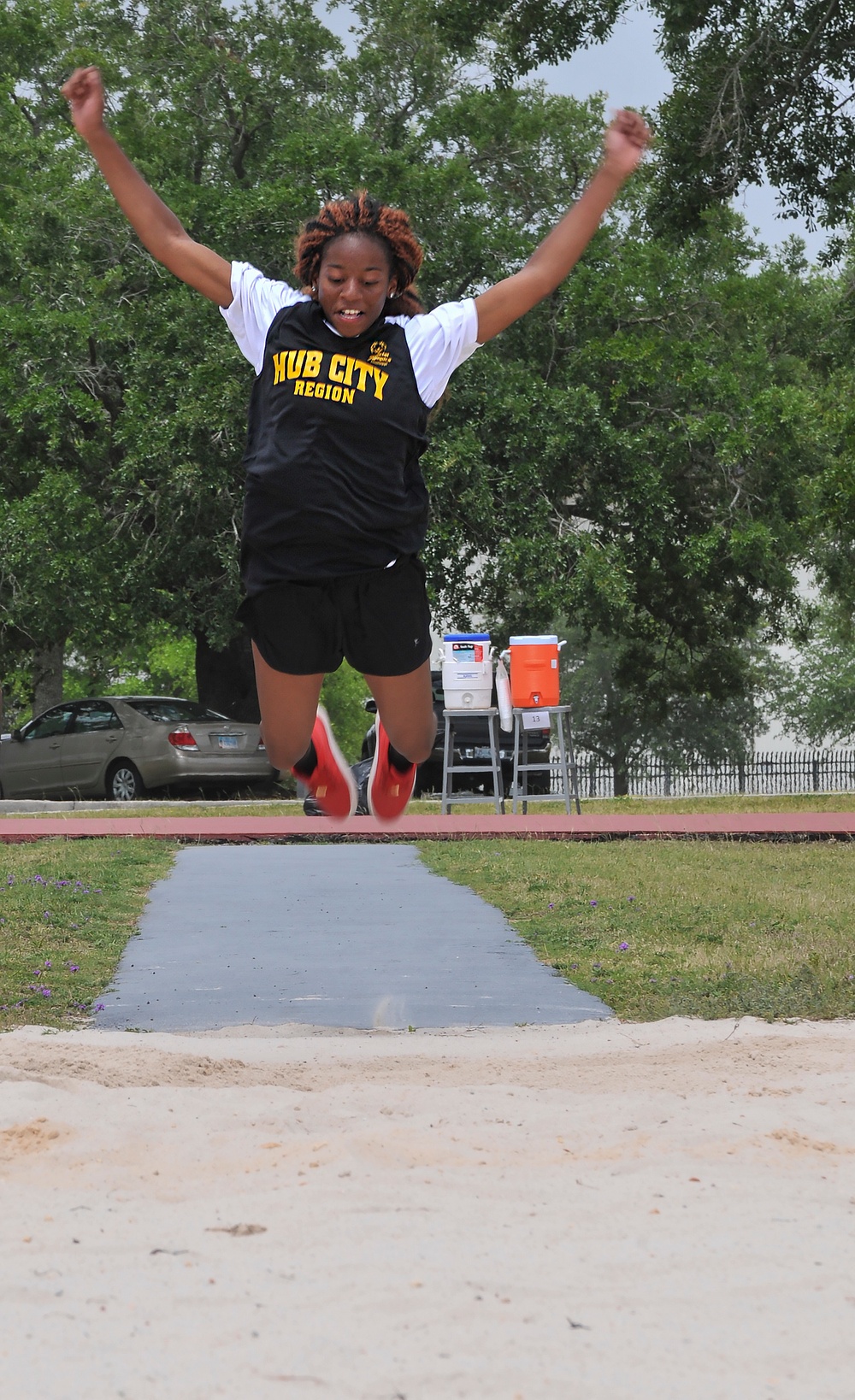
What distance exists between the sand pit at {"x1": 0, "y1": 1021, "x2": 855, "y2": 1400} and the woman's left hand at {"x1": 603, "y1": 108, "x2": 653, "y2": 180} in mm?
2749

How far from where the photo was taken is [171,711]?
741 inches

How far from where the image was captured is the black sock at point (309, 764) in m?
5.57

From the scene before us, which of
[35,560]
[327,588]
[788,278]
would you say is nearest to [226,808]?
[35,560]

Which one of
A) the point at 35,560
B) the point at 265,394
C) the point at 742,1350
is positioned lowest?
the point at 742,1350

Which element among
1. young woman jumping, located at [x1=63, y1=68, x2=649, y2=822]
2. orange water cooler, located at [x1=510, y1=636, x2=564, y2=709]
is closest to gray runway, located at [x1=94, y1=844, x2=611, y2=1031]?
young woman jumping, located at [x1=63, y1=68, x2=649, y2=822]

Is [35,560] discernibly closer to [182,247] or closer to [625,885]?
[625,885]

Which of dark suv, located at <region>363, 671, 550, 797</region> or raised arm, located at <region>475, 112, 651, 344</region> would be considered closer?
raised arm, located at <region>475, 112, 651, 344</region>

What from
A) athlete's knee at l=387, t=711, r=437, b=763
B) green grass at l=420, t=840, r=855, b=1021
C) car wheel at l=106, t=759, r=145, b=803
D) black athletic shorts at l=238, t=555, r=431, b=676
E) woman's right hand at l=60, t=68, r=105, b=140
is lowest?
green grass at l=420, t=840, r=855, b=1021

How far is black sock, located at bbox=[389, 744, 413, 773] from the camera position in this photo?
18.4 ft

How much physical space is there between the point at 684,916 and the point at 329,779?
2.81 metres

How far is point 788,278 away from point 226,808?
17.0 meters

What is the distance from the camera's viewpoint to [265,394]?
14.4 ft

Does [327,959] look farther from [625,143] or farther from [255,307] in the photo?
[625,143]

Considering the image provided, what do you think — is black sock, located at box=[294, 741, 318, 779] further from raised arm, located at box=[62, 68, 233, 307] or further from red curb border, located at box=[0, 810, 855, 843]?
red curb border, located at box=[0, 810, 855, 843]
